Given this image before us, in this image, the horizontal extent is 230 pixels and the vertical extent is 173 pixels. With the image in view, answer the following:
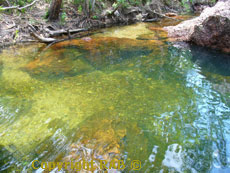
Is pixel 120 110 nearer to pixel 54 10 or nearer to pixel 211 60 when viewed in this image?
pixel 211 60

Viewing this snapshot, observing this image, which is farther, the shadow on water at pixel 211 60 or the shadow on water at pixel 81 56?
the shadow on water at pixel 81 56

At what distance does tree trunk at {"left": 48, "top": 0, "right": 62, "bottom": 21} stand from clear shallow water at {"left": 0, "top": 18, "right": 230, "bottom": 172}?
5.03m

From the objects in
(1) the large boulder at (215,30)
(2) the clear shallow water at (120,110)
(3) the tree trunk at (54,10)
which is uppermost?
(3) the tree trunk at (54,10)

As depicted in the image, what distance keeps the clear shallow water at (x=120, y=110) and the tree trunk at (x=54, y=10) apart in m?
5.03

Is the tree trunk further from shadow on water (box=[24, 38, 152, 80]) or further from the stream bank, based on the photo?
shadow on water (box=[24, 38, 152, 80])

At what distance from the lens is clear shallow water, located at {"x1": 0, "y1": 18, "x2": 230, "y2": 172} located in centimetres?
280

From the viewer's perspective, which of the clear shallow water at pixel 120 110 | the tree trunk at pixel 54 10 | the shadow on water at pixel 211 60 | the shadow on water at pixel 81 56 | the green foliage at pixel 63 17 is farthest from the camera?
the green foliage at pixel 63 17

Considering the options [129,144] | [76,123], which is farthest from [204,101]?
[76,123]

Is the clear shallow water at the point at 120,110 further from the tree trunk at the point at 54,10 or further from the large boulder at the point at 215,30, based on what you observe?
the tree trunk at the point at 54,10

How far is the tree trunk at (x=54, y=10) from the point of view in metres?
10.3

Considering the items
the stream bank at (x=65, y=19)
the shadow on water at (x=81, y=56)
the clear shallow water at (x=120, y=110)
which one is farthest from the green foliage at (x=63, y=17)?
the clear shallow water at (x=120, y=110)

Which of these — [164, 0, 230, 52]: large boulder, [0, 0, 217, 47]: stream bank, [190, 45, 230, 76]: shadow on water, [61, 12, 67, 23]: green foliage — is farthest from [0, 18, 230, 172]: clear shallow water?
[61, 12, 67, 23]: green foliage

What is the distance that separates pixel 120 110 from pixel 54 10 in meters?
9.31

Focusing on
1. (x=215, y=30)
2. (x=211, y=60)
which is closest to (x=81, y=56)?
(x=211, y=60)
